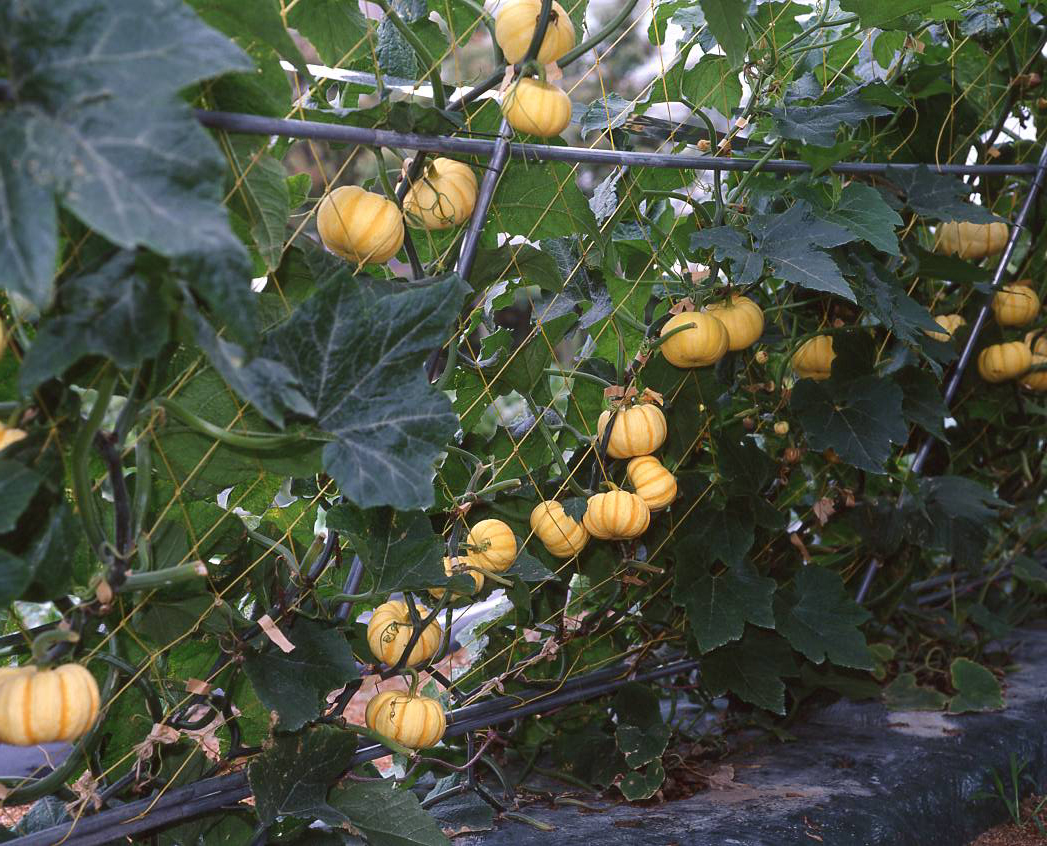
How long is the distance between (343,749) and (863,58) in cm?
131

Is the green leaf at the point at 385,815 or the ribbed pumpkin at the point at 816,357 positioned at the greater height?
the ribbed pumpkin at the point at 816,357

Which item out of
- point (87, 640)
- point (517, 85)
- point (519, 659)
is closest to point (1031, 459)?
point (519, 659)

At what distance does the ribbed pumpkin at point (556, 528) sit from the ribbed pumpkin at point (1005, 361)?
91cm

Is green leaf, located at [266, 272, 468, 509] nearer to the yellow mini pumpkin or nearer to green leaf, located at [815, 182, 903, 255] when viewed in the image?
green leaf, located at [815, 182, 903, 255]

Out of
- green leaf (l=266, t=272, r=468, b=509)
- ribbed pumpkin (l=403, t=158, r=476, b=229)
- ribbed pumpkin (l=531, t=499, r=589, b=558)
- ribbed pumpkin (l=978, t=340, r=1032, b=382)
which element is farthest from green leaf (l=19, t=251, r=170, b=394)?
ribbed pumpkin (l=978, t=340, r=1032, b=382)

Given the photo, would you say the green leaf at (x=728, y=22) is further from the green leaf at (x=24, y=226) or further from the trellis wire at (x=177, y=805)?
the trellis wire at (x=177, y=805)

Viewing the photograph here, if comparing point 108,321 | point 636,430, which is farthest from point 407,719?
point 108,321

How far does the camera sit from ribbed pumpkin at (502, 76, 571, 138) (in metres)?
0.87

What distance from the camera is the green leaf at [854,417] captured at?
134 cm

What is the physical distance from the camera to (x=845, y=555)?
5.57 feet

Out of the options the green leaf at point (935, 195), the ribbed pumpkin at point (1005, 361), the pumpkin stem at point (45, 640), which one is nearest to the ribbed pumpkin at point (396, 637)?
the pumpkin stem at point (45, 640)

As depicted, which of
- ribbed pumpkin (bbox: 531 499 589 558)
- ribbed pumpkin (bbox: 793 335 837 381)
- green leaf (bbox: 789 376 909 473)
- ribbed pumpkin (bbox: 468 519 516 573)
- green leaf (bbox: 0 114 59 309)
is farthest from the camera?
ribbed pumpkin (bbox: 793 335 837 381)

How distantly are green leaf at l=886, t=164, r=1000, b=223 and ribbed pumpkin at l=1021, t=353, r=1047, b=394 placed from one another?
491mm

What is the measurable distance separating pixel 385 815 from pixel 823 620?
687 millimetres
